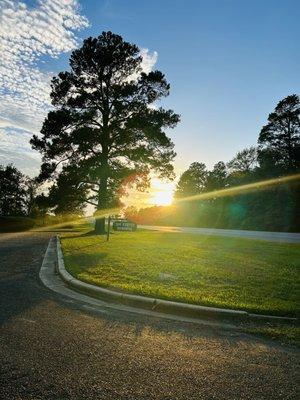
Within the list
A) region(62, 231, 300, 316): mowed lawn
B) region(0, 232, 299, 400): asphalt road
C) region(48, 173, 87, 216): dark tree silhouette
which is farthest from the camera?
region(48, 173, 87, 216): dark tree silhouette

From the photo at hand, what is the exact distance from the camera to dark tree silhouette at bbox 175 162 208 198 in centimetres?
8769

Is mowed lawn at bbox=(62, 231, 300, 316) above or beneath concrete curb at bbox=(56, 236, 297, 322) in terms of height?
above

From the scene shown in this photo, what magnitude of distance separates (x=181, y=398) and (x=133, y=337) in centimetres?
160

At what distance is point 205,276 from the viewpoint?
869 cm

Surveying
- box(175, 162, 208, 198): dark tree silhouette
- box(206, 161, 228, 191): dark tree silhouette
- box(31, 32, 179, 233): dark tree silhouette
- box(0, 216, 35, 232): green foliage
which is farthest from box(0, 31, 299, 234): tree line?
box(175, 162, 208, 198): dark tree silhouette

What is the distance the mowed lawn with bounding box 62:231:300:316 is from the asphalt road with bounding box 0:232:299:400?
4.69 feet

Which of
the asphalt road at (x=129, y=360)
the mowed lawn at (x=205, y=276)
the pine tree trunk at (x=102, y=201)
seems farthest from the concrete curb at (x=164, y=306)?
the pine tree trunk at (x=102, y=201)

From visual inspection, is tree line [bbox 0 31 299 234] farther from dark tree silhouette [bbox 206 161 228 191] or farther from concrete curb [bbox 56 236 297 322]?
dark tree silhouette [bbox 206 161 228 191]

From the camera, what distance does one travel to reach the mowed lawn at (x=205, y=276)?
21.1ft

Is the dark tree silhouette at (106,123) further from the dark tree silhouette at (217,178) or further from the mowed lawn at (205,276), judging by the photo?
the dark tree silhouette at (217,178)

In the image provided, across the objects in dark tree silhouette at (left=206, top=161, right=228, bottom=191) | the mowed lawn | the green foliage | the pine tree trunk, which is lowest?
the mowed lawn

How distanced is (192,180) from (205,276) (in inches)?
3390

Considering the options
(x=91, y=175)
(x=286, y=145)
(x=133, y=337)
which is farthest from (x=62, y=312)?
(x=286, y=145)

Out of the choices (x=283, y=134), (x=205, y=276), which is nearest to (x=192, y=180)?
(x=283, y=134)
